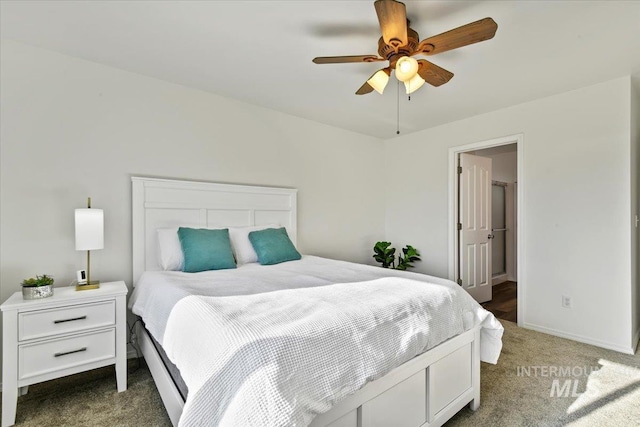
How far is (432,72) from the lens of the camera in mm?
2051

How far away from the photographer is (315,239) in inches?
153

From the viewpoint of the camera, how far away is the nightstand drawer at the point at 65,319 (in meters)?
1.78

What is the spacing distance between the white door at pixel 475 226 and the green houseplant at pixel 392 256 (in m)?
0.61

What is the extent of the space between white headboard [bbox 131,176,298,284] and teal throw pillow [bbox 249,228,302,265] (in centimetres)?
33

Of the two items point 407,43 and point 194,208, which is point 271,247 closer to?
point 194,208

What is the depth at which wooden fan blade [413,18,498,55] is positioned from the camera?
5.00ft

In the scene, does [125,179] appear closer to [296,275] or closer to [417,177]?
[296,275]

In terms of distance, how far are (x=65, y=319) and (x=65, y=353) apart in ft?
0.69

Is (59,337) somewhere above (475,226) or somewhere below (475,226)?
below

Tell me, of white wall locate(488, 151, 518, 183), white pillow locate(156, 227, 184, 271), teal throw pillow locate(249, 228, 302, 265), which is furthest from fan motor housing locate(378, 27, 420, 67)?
A: white wall locate(488, 151, 518, 183)

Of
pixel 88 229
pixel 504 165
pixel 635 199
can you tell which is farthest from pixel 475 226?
pixel 88 229

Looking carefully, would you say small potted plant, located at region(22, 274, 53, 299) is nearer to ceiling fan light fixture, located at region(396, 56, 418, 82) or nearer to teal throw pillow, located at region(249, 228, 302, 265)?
teal throw pillow, located at region(249, 228, 302, 265)

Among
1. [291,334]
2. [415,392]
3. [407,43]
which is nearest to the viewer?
[291,334]

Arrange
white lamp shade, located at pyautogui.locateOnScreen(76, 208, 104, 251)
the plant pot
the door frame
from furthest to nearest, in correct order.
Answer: the door frame, white lamp shade, located at pyautogui.locateOnScreen(76, 208, 104, 251), the plant pot
